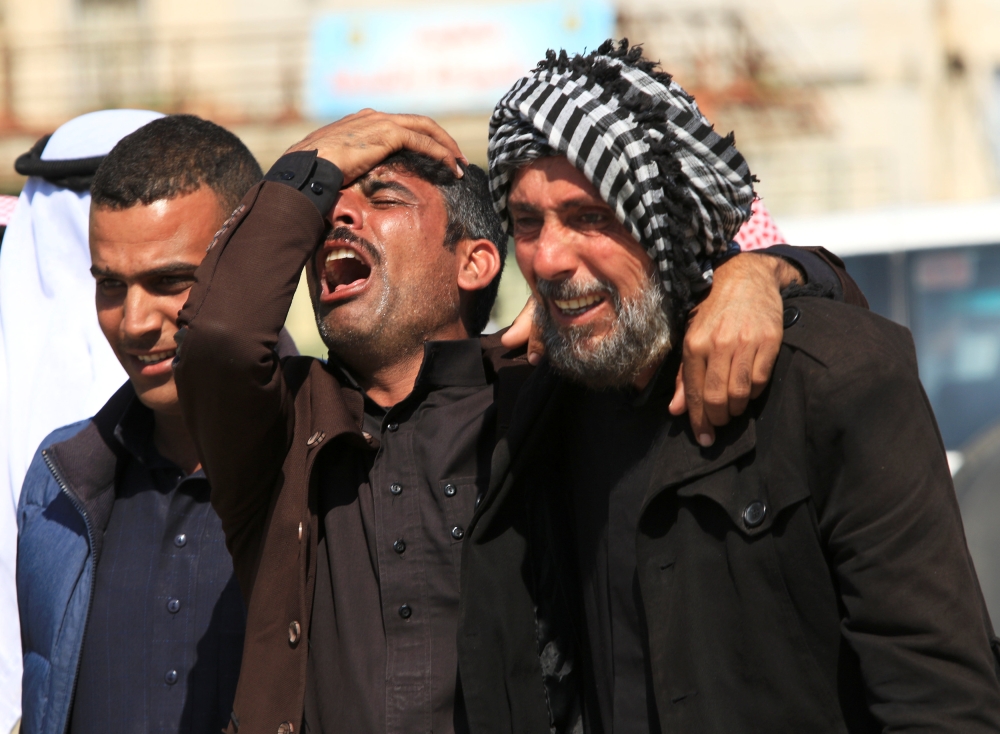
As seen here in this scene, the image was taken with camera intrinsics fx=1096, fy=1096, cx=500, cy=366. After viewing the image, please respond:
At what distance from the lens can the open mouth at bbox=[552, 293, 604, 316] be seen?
2227 millimetres

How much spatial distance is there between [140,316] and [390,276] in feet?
2.09

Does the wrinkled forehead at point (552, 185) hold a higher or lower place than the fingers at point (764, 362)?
higher

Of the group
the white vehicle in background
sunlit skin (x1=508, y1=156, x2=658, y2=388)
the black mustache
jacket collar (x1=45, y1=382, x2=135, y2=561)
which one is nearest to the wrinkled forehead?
sunlit skin (x1=508, y1=156, x2=658, y2=388)

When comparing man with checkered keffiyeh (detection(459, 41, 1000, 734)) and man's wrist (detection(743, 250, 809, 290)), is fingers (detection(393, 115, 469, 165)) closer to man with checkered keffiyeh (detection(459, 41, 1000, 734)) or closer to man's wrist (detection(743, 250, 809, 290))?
man with checkered keffiyeh (detection(459, 41, 1000, 734))

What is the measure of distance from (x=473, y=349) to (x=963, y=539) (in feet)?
3.92

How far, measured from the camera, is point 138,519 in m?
2.80

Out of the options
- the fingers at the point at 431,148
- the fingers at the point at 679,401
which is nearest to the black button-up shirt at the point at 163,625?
the fingers at the point at 431,148

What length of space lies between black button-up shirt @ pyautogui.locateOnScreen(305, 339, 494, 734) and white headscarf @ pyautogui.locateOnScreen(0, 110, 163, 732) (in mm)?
1102

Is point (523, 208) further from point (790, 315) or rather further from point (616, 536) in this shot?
point (616, 536)

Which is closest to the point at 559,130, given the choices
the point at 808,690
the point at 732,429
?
the point at 732,429

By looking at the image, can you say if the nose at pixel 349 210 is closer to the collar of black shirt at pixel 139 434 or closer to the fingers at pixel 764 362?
the collar of black shirt at pixel 139 434

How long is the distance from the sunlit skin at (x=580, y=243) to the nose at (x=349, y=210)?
1.91 ft

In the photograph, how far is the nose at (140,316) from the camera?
8.93ft

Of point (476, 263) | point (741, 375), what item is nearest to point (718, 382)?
point (741, 375)
